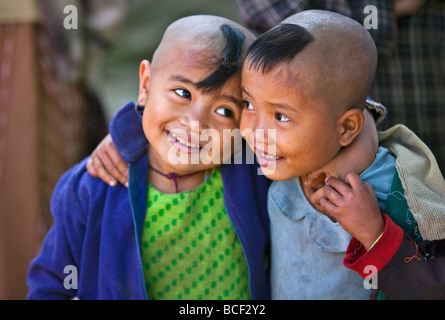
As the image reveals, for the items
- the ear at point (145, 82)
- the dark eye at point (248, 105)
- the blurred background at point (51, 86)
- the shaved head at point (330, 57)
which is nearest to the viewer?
the shaved head at point (330, 57)

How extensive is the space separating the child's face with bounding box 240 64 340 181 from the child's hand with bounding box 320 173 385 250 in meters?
0.09

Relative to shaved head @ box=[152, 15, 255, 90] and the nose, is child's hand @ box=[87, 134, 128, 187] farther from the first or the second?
the nose

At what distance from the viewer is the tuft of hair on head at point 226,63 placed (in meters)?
1.38

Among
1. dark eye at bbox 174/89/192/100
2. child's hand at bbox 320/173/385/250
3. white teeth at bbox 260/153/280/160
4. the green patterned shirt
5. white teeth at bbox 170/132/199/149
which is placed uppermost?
dark eye at bbox 174/89/192/100

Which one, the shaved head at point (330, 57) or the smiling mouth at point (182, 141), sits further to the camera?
the smiling mouth at point (182, 141)

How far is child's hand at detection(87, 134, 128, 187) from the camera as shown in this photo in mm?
1558

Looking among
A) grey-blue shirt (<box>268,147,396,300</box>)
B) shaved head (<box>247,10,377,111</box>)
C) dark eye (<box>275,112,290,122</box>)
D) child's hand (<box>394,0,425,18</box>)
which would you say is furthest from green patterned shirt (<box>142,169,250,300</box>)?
child's hand (<box>394,0,425,18</box>)

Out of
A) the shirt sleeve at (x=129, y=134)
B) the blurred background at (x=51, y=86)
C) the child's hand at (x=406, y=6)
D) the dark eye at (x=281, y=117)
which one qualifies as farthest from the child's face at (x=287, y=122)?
the blurred background at (x=51, y=86)

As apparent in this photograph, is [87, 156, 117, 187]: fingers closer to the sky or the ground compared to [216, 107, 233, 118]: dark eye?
closer to the ground

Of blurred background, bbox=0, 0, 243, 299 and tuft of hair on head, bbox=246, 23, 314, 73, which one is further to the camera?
blurred background, bbox=0, 0, 243, 299

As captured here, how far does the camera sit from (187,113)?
4.63ft

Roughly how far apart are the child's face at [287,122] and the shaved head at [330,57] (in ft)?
0.05

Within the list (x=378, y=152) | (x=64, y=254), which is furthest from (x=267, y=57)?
(x=64, y=254)

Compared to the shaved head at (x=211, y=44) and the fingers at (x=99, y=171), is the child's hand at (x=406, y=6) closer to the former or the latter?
the shaved head at (x=211, y=44)
